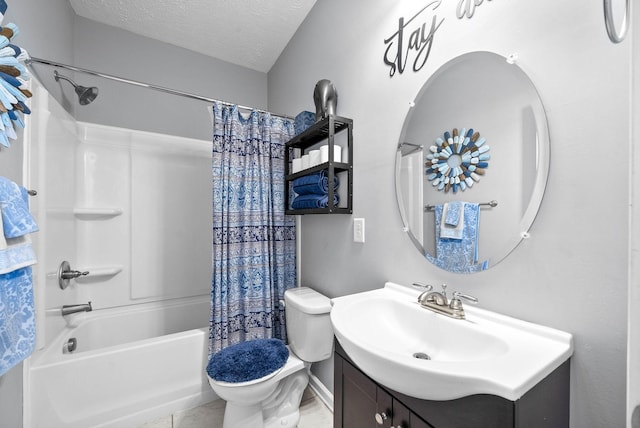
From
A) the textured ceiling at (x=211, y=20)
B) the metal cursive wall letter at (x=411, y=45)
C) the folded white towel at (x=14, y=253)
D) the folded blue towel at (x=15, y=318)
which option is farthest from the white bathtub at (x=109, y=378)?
the textured ceiling at (x=211, y=20)

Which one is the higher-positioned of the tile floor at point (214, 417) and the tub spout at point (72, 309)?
the tub spout at point (72, 309)

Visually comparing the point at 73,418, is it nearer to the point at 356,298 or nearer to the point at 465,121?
the point at 356,298

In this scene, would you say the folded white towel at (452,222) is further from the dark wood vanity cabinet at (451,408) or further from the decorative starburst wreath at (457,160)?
the dark wood vanity cabinet at (451,408)

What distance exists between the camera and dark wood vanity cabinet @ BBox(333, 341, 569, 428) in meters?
0.52

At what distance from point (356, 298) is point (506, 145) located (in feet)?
2.36

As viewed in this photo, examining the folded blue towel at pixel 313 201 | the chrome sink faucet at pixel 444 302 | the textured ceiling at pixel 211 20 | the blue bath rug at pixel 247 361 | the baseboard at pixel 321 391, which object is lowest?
the baseboard at pixel 321 391

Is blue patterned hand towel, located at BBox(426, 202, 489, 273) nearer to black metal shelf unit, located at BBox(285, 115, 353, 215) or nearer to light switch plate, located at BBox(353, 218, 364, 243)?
light switch plate, located at BBox(353, 218, 364, 243)

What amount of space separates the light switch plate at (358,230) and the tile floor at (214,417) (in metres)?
1.06

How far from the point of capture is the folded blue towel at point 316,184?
139cm

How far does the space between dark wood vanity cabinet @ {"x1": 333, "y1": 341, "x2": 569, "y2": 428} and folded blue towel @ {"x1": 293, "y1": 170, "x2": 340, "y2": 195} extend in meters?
0.79

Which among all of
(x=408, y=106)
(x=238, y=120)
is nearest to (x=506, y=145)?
(x=408, y=106)

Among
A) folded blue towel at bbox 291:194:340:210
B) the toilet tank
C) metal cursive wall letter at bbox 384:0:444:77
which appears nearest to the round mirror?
metal cursive wall letter at bbox 384:0:444:77

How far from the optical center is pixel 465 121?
0.88 m

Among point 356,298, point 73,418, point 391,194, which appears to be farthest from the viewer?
point 73,418
